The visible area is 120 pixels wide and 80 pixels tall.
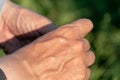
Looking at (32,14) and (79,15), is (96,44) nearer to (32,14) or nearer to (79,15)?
(79,15)

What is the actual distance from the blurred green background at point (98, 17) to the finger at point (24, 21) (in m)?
0.45

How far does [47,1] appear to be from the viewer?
199 centimetres

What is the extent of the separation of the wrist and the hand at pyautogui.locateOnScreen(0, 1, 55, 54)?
0.21m

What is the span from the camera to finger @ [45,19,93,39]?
129cm

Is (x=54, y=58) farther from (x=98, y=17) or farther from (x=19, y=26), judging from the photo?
(x=98, y=17)

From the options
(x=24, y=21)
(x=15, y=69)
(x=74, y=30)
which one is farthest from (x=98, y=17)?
(x=15, y=69)

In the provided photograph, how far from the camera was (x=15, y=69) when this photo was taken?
122 centimetres

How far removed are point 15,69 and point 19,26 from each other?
0.90ft

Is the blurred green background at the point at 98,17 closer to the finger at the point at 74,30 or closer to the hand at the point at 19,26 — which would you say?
the hand at the point at 19,26

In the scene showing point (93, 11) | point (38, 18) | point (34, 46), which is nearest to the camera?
point (34, 46)

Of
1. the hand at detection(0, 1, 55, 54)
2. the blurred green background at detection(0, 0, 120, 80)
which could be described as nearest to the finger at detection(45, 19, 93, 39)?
the hand at detection(0, 1, 55, 54)

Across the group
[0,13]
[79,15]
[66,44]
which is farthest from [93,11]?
[66,44]

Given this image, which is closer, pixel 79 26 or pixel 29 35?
pixel 79 26

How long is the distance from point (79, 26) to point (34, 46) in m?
0.15
